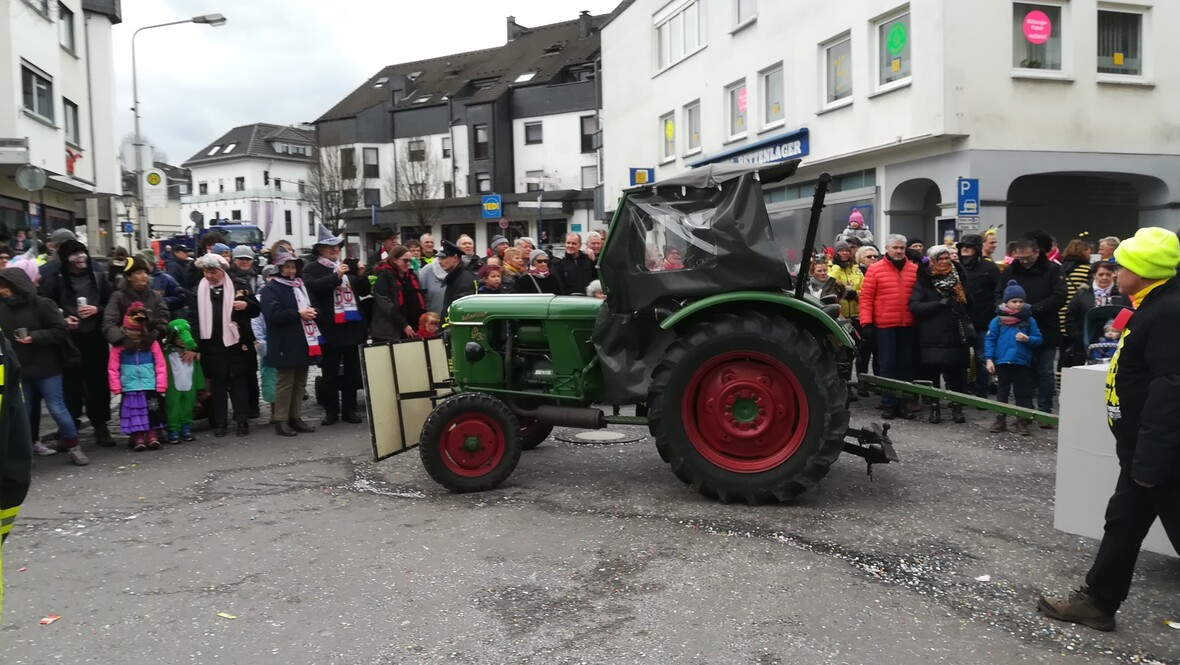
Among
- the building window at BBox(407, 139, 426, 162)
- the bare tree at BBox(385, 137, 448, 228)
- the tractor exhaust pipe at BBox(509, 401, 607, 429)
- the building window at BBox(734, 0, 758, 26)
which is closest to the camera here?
the tractor exhaust pipe at BBox(509, 401, 607, 429)

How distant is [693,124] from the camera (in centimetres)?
2730

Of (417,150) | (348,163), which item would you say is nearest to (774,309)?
(417,150)

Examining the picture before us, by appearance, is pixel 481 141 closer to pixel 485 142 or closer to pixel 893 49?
pixel 485 142

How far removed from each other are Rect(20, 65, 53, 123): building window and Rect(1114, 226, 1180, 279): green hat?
77.4ft

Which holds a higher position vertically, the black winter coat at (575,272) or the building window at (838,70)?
the building window at (838,70)

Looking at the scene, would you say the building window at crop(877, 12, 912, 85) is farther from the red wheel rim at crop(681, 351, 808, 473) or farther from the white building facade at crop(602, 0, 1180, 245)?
the red wheel rim at crop(681, 351, 808, 473)

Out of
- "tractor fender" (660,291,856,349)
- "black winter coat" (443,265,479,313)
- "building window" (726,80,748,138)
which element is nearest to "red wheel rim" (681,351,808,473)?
"tractor fender" (660,291,856,349)

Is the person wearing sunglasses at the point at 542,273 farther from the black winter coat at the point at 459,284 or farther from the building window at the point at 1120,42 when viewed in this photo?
the building window at the point at 1120,42

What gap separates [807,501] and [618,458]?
1.96 m

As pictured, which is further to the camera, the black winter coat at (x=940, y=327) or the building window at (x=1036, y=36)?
the building window at (x=1036, y=36)

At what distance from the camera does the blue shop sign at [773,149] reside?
2103 centimetres

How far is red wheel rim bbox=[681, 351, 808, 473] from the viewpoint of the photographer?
19.8 feet

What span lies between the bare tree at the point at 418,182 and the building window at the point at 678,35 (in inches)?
959

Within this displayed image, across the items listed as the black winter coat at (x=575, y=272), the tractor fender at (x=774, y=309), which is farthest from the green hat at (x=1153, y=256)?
the black winter coat at (x=575, y=272)
